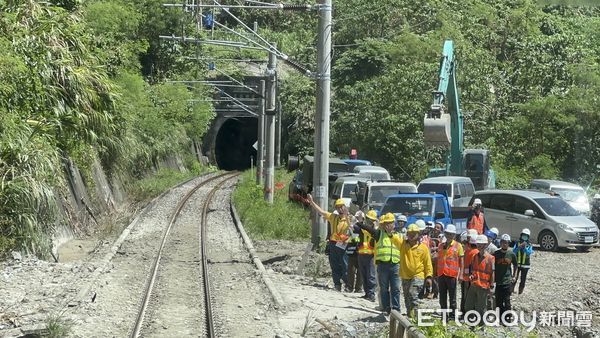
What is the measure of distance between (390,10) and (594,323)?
51157 mm

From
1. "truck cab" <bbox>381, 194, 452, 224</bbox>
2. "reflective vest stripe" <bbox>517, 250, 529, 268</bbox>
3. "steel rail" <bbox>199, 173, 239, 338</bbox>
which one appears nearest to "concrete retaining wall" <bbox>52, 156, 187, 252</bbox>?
"steel rail" <bbox>199, 173, 239, 338</bbox>

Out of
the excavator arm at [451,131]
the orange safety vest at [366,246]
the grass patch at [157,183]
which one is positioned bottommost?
the grass patch at [157,183]

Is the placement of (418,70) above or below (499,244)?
above

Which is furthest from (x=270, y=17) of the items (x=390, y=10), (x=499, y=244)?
(x=499, y=244)

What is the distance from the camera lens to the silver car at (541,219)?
26.4m

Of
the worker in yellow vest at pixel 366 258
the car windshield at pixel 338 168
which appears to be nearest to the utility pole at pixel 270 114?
the car windshield at pixel 338 168

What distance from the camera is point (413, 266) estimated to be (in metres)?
14.6

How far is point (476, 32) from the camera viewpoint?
6462 centimetres

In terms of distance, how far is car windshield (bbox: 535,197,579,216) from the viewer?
27.0 m

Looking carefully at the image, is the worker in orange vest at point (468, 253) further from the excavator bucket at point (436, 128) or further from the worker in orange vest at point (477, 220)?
the excavator bucket at point (436, 128)

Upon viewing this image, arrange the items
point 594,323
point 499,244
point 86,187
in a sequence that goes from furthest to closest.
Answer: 1. point 86,187
2. point 594,323
3. point 499,244

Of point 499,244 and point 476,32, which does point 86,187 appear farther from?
point 476,32

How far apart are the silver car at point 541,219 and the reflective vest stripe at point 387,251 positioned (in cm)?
1273

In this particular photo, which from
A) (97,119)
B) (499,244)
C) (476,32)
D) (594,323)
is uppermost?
(476,32)
